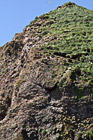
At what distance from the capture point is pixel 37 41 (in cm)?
1159

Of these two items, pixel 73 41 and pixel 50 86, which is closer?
pixel 50 86

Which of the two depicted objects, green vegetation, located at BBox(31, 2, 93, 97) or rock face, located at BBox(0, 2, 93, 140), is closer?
rock face, located at BBox(0, 2, 93, 140)

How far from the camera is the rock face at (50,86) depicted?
778 cm

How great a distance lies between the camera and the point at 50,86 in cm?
866

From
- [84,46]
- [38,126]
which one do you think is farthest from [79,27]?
[38,126]

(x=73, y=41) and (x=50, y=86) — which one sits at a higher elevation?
(x=73, y=41)

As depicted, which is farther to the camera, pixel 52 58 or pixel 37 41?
pixel 37 41

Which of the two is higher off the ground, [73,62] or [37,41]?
[37,41]

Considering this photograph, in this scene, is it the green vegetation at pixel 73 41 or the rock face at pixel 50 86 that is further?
the green vegetation at pixel 73 41

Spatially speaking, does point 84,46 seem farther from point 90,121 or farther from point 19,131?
point 19,131

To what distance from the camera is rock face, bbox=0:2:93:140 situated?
25.5 feet

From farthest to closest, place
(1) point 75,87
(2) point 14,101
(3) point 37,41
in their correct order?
(3) point 37,41 < (2) point 14,101 < (1) point 75,87

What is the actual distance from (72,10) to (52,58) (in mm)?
6087

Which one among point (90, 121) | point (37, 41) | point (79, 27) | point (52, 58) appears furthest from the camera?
point (79, 27)
